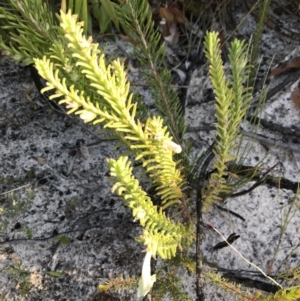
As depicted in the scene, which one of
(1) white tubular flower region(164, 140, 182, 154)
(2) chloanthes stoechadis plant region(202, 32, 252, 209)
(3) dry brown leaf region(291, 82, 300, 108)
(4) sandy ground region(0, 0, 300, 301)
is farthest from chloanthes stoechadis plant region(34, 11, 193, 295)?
(3) dry brown leaf region(291, 82, 300, 108)

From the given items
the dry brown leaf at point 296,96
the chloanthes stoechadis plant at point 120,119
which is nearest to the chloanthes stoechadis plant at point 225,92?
the chloanthes stoechadis plant at point 120,119

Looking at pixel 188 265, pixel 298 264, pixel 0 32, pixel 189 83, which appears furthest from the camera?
pixel 189 83

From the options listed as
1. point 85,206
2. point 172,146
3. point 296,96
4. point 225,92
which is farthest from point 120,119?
point 296,96

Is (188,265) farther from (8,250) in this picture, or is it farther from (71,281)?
(8,250)

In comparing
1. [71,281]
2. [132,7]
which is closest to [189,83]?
[132,7]

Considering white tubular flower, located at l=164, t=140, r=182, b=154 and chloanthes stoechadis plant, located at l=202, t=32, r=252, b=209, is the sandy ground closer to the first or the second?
chloanthes stoechadis plant, located at l=202, t=32, r=252, b=209

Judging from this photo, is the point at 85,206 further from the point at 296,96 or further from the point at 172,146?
the point at 296,96

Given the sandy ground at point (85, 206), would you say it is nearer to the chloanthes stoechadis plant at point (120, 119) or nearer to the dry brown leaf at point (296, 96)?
the dry brown leaf at point (296, 96)
